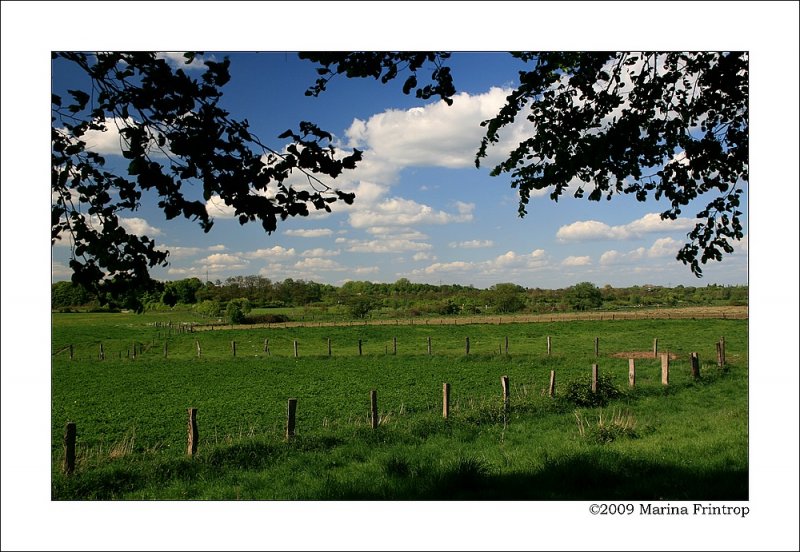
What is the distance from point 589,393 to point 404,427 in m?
7.03

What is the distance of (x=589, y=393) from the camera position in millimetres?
16797

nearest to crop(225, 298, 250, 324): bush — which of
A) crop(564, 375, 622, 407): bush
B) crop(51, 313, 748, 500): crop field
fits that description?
crop(51, 313, 748, 500): crop field

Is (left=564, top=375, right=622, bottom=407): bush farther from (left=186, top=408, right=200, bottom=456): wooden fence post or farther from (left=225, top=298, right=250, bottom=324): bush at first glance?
(left=225, top=298, right=250, bottom=324): bush

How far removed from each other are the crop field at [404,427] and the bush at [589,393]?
0.06 metres

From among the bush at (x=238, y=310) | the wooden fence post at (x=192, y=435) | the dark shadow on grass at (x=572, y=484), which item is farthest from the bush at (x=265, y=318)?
the dark shadow on grass at (x=572, y=484)

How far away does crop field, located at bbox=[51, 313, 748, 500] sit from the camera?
739 centimetres

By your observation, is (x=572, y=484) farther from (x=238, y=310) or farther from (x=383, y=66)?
(x=238, y=310)

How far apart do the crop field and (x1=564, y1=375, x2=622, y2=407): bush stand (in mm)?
60

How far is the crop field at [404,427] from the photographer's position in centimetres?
739

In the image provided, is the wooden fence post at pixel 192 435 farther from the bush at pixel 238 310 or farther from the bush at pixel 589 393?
the bush at pixel 238 310

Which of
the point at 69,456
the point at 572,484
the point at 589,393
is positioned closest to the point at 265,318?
the point at 589,393

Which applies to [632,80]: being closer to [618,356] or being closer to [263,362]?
[618,356]

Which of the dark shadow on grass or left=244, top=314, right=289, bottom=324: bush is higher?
the dark shadow on grass

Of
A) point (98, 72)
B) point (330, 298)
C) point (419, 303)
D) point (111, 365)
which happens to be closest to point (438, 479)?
point (98, 72)
